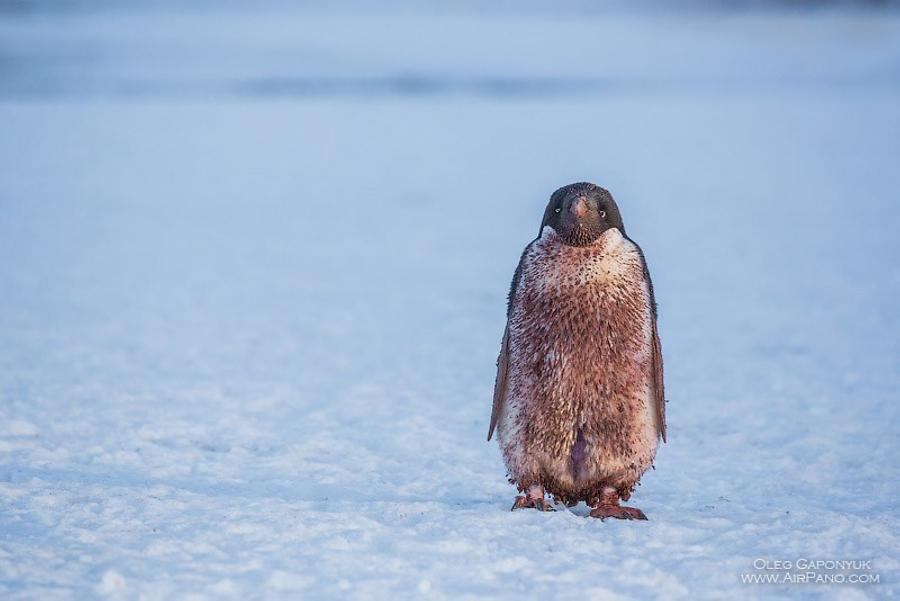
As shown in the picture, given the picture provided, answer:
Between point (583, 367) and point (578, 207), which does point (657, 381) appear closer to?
point (583, 367)

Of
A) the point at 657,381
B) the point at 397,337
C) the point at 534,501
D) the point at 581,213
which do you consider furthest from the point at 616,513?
the point at 397,337

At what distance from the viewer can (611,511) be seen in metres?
3.05

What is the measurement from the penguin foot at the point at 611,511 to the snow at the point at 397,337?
7 cm

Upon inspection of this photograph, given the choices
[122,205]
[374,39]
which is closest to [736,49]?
[374,39]

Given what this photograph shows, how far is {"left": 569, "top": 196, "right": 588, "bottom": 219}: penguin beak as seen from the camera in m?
2.87

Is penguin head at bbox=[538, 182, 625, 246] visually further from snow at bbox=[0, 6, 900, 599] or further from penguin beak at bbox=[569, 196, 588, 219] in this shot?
snow at bbox=[0, 6, 900, 599]

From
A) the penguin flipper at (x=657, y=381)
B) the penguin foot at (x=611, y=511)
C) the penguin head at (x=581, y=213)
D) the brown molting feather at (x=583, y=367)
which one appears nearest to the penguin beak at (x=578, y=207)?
the penguin head at (x=581, y=213)

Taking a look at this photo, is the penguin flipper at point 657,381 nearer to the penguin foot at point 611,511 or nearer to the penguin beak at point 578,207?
the penguin foot at point 611,511

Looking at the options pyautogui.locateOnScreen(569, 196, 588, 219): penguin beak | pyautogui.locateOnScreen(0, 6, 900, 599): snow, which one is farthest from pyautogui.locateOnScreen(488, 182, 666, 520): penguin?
pyautogui.locateOnScreen(0, 6, 900, 599): snow

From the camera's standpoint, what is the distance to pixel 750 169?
35.6ft

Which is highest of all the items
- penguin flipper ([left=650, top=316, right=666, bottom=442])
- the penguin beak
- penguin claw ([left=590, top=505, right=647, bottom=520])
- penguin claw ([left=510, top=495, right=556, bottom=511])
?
the penguin beak

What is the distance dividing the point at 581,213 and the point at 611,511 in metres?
0.79

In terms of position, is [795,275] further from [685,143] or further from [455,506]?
[685,143]

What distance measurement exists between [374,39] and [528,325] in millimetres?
23077
